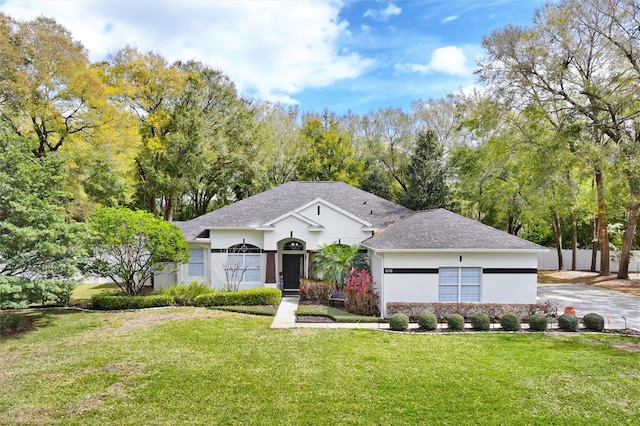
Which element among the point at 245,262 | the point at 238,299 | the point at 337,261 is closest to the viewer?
the point at 238,299

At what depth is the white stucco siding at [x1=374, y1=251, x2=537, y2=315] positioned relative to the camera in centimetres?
1593

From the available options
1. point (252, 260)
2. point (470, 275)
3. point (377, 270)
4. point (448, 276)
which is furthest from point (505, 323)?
point (252, 260)

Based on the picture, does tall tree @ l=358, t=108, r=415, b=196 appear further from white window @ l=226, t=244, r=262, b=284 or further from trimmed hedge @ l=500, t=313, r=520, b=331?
trimmed hedge @ l=500, t=313, r=520, b=331

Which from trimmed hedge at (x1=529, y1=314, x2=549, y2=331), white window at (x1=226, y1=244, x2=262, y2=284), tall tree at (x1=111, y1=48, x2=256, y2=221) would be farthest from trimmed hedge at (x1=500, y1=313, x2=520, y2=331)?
tall tree at (x1=111, y1=48, x2=256, y2=221)

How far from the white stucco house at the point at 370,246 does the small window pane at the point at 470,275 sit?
0.04m

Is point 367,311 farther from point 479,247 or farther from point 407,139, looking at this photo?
point 407,139

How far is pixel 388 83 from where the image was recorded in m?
24.5

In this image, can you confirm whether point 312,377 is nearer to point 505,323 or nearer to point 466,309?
point 505,323

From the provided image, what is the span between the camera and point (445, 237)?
16484mm

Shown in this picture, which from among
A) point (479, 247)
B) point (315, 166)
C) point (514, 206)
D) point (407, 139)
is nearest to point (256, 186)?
point (315, 166)

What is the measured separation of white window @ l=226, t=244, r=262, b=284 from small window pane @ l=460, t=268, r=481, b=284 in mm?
9772

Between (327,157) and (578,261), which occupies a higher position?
(327,157)

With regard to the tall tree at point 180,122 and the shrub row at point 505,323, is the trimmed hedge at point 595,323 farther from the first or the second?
the tall tree at point 180,122

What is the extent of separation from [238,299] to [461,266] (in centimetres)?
935
